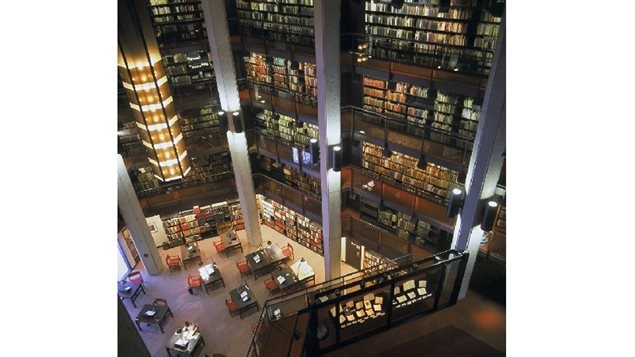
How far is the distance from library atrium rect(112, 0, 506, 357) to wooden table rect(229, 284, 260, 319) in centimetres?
5

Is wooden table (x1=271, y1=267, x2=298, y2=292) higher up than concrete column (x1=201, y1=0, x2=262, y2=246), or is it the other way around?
concrete column (x1=201, y1=0, x2=262, y2=246)

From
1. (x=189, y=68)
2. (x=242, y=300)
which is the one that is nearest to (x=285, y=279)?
(x=242, y=300)

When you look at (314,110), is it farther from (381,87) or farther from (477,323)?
(477,323)

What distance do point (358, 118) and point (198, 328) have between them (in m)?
6.41

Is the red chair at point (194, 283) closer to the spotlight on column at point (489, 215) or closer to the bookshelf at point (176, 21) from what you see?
the bookshelf at point (176, 21)

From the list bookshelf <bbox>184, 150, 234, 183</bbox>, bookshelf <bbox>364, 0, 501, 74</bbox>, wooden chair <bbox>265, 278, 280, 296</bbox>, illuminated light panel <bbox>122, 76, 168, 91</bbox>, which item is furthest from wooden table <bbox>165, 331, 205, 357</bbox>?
bookshelf <bbox>364, 0, 501, 74</bbox>

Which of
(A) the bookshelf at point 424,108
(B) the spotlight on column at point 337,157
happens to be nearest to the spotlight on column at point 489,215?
(A) the bookshelf at point 424,108

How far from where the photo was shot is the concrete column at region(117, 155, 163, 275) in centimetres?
955

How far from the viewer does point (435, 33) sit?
23.6ft

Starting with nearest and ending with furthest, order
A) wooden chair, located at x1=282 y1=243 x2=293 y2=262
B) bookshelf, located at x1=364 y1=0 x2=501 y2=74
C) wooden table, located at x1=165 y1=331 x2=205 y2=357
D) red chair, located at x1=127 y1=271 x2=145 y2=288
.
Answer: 1. bookshelf, located at x1=364 y1=0 x2=501 y2=74
2. wooden table, located at x1=165 y1=331 x2=205 y2=357
3. red chair, located at x1=127 y1=271 x2=145 y2=288
4. wooden chair, located at x1=282 y1=243 x2=293 y2=262

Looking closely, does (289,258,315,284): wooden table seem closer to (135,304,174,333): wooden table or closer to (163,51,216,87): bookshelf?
(135,304,174,333): wooden table

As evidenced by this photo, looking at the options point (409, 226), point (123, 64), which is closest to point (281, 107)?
point (123, 64)

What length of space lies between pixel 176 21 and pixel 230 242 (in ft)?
20.7

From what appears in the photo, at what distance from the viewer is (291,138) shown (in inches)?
412
